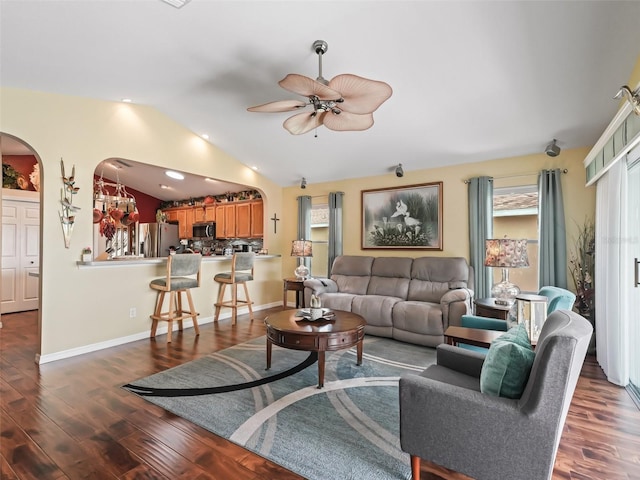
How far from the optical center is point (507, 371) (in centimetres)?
150

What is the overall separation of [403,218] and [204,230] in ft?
16.4

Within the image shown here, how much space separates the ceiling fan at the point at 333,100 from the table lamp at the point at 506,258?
6.34ft

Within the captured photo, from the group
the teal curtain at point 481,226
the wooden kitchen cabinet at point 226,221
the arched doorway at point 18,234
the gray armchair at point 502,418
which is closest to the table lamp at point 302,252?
the wooden kitchen cabinet at point 226,221

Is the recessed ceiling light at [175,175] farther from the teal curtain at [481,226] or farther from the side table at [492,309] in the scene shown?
the side table at [492,309]

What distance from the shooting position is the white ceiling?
7.82ft

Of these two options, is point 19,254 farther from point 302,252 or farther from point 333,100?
point 333,100

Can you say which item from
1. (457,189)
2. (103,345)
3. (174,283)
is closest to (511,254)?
(457,189)

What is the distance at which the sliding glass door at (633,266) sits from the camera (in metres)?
2.73

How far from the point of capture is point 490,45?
8.57ft

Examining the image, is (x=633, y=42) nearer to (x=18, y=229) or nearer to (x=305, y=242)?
(x=305, y=242)

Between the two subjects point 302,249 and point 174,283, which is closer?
point 174,283

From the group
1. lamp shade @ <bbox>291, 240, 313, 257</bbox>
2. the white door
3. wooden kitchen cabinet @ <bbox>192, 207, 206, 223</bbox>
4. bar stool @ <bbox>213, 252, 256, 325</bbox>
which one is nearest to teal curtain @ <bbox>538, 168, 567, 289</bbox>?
lamp shade @ <bbox>291, 240, 313, 257</bbox>

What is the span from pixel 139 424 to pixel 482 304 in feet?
11.4

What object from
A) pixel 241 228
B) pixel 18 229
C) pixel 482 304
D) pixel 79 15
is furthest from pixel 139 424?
pixel 18 229
